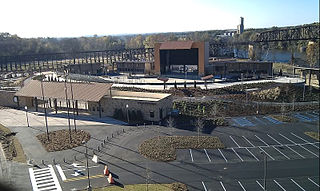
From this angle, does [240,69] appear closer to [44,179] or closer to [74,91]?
[74,91]

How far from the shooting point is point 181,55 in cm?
4575

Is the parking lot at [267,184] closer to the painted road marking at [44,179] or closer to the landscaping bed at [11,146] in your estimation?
the painted road marking at [44,179]

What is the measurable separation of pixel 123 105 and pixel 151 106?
304cm

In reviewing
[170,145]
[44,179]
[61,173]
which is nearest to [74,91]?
[61,173]

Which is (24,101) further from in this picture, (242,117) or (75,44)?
(75,44)

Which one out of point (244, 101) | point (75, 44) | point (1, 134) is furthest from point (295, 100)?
point (75, 44)

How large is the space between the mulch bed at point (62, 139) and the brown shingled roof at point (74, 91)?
188 inches

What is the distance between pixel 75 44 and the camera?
356 feet

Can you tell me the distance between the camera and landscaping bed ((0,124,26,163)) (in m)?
17.9

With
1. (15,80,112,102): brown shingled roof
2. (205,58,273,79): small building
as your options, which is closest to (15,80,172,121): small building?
(15,80,112,102): brown shingled roof

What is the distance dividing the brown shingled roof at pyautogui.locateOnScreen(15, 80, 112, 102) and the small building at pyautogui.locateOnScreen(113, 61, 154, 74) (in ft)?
75.8

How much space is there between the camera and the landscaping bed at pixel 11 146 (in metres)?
17.9

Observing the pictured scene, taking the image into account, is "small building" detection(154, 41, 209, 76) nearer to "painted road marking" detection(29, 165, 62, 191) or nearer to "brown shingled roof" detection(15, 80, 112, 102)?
"brown shingled roof" detection(15, 80, 112, 102)

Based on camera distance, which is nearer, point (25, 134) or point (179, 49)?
point (25, 134)
